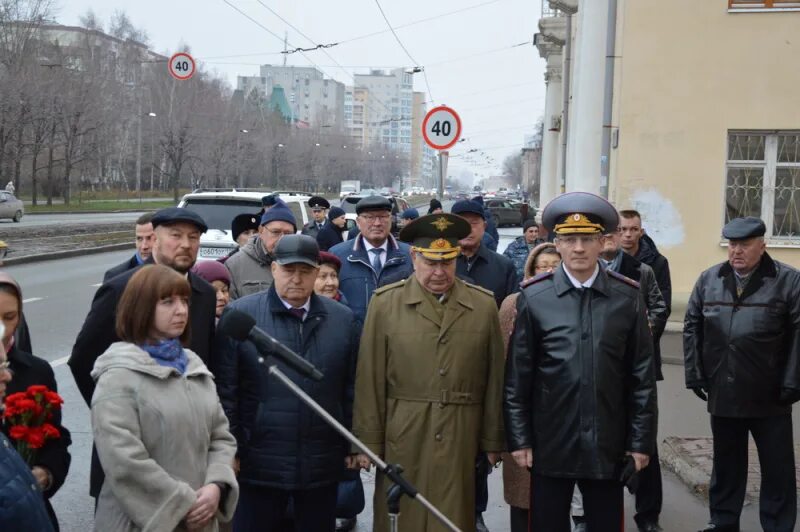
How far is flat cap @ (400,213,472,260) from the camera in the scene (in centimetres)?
490

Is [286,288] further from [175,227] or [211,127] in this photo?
[211,127]

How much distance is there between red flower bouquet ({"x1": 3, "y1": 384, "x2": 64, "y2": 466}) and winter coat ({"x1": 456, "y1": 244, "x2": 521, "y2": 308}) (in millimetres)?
4174

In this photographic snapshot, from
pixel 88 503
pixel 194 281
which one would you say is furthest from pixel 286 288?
pixel 88 503

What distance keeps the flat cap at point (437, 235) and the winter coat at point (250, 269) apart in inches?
99.0

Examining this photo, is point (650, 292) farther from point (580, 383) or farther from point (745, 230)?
point (580, 383)

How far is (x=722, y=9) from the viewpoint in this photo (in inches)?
555

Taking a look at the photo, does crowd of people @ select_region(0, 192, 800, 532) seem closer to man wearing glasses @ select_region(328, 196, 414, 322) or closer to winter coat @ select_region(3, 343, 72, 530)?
winter coat @ select_region(3, 343, 72, 530)

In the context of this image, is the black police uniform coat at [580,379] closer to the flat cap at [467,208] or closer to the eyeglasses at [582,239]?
the eyeglasses at [582,239]

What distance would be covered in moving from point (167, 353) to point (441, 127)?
8.85 m

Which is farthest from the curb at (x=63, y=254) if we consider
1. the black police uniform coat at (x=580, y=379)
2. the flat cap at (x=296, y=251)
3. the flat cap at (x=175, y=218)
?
the black police uniform coat at (x=580, y=379)

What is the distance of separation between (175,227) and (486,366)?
1843 millimetres

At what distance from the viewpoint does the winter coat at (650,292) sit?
21.9ft

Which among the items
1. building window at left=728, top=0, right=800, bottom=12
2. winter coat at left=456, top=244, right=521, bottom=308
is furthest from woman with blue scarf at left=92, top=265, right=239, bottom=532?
building window at left=728, top=0, right=800, bottom=12

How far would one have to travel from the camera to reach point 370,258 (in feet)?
25.0
